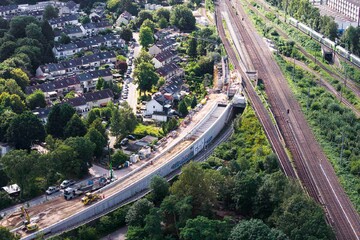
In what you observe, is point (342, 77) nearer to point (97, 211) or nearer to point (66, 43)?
point (66, 43)

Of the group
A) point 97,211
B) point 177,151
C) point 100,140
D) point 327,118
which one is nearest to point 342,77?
point 327,118

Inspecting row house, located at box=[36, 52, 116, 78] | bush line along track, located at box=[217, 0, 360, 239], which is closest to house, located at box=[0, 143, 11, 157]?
row house, located at box=[36, 52, 116, 78]

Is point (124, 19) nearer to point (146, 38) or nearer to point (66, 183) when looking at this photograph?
point (146, 38)

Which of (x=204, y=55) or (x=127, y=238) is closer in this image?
(x=127, y=238)

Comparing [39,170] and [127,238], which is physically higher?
[39,170]

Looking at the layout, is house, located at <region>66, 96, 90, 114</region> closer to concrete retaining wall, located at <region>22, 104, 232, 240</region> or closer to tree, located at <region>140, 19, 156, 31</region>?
concrete retaining wall, located at <region>22, 104, 232, 240</region>

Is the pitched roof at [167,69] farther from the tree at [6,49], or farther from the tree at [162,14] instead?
the tree at [162,14]

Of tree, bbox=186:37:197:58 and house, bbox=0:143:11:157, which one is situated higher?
house, bbox=0:143:11:157
